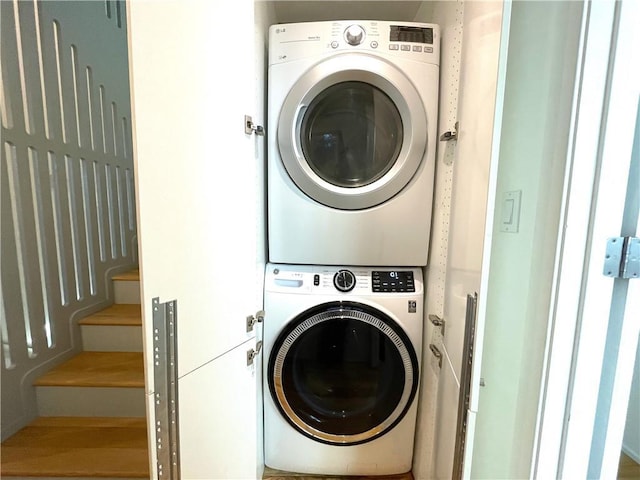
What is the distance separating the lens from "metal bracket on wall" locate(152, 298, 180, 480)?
729 mm

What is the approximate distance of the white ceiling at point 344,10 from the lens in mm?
1291

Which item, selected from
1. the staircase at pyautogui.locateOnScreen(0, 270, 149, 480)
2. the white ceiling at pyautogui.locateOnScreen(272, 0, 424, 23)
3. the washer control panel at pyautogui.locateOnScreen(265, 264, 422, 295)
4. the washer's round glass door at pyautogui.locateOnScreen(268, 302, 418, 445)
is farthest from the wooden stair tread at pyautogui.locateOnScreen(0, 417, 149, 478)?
the white ceiling at pyautogui.locateOnScreen(272, 0, 424, 23)

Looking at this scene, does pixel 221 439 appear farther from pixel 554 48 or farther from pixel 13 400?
pixel 554 48

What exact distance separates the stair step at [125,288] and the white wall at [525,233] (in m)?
1.82

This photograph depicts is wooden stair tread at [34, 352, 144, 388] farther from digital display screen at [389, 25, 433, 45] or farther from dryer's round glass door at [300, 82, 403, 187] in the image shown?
digital display screen at [389, 25, 433, 45]

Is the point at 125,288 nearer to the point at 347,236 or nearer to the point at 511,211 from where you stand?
the point at 347,236

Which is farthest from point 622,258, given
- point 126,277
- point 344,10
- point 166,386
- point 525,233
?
point 126,277

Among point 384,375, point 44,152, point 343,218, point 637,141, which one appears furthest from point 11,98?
point 637,141

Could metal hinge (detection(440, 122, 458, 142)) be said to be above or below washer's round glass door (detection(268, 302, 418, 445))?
above

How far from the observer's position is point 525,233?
33.5 inches

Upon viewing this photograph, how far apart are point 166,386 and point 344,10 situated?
64.0 inches

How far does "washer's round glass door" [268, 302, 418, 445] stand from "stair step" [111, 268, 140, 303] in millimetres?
1069

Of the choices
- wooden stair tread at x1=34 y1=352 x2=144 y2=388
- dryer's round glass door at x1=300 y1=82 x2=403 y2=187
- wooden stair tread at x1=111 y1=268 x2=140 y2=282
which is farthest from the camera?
wooden stair tread at x1=111 y1=268 x2=140 y2=282

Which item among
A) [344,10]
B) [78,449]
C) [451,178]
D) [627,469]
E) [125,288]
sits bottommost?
[78,449]
